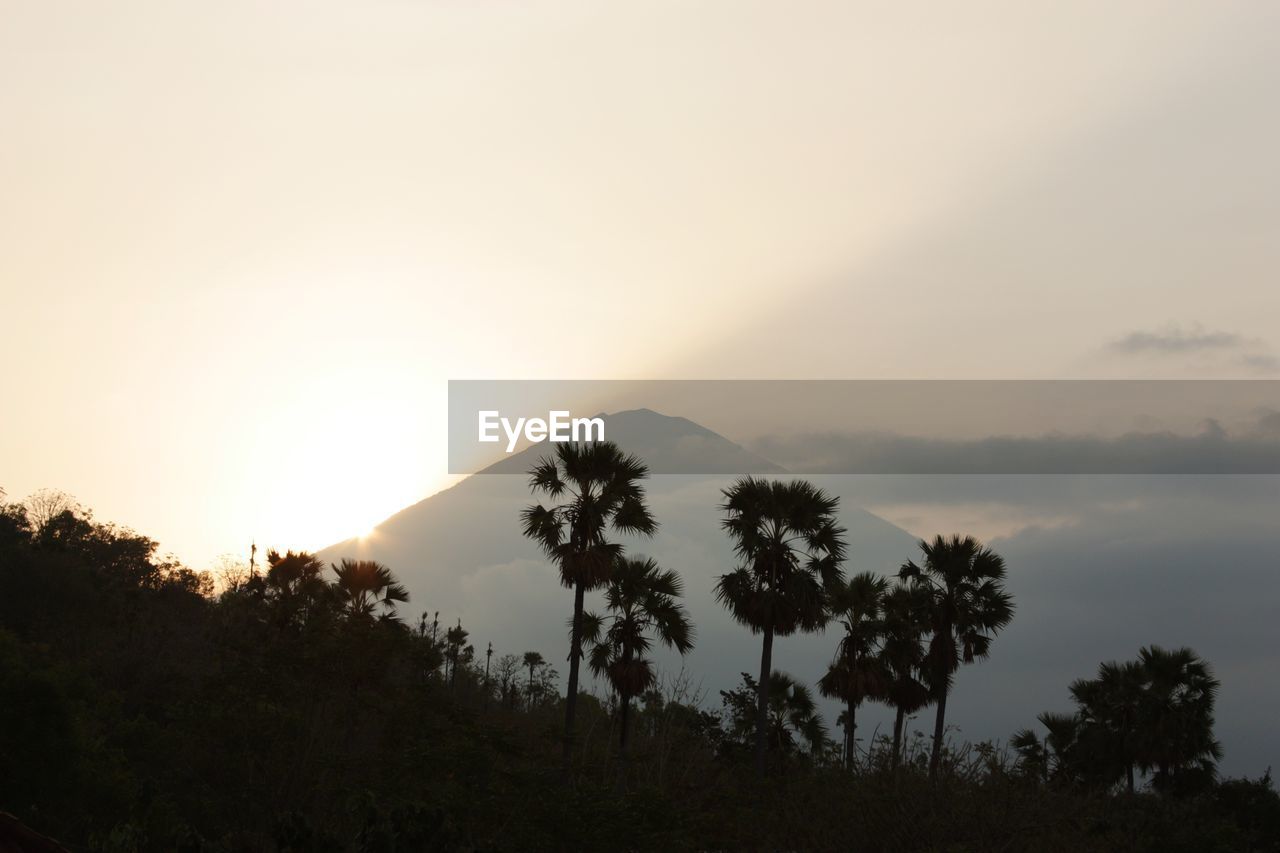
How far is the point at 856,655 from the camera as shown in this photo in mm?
46469

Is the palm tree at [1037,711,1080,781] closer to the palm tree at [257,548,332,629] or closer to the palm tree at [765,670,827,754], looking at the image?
the palm tree at [765,670,827,754]

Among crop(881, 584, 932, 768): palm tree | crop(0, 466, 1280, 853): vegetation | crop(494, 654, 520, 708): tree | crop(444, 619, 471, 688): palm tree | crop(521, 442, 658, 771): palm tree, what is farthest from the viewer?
crop(494, 654, 520, 708): tree

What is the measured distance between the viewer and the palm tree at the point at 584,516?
120 ft

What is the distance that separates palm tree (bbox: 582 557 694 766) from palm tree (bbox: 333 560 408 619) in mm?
11775

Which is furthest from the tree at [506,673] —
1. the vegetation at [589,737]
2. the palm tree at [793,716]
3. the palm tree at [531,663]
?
the palm tree at [793,716]

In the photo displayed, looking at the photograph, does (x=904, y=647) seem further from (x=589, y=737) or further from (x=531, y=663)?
(x=531, y=663)

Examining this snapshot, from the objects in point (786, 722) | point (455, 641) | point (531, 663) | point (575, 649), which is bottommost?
point (531, 663)

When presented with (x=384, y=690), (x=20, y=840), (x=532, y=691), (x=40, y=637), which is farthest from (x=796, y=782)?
(x=532, y=691)

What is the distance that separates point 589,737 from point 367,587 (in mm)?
15283

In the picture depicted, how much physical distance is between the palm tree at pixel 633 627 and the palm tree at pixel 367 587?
1178cm

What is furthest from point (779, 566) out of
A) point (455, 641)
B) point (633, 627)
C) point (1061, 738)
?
point (455, 641)

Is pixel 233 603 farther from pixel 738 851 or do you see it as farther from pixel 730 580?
pixel 738 851

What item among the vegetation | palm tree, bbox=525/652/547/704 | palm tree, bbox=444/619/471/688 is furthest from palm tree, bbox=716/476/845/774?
palm tree, bbox=525/652/547/704

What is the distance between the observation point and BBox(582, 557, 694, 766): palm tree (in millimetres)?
39500
